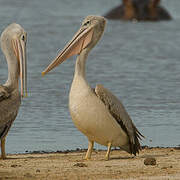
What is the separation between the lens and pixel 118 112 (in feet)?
28.1

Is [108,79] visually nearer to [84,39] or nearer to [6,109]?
[84,39]

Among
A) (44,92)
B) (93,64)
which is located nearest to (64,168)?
(44,92)

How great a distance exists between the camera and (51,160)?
8414mm

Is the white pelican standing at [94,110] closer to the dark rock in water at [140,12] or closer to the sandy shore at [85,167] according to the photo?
the sandy shore at [85,167]

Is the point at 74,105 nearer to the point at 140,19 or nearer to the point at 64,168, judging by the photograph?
the point at 64,168

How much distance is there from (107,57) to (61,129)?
31.4ft

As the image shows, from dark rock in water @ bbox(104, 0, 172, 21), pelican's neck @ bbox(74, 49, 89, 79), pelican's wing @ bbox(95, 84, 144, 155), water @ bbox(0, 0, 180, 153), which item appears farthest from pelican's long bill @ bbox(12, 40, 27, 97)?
dark rock in water @ bbox(104, 0, 172, 21)

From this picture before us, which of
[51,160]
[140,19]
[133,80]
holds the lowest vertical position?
[140,19]

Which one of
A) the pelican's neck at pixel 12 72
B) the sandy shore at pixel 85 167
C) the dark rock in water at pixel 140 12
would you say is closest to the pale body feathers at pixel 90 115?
the sandy shore at pixel 85 167

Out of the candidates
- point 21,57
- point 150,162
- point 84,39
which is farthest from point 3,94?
point 150,162

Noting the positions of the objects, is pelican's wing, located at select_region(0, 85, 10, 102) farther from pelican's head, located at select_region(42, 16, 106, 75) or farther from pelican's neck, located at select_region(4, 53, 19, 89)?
pelican's head, located at select_region(42, 16, 106, 75)

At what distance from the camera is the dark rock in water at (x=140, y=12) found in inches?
1348

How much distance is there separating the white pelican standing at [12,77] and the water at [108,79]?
1.08 m

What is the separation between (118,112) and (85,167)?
105cm
